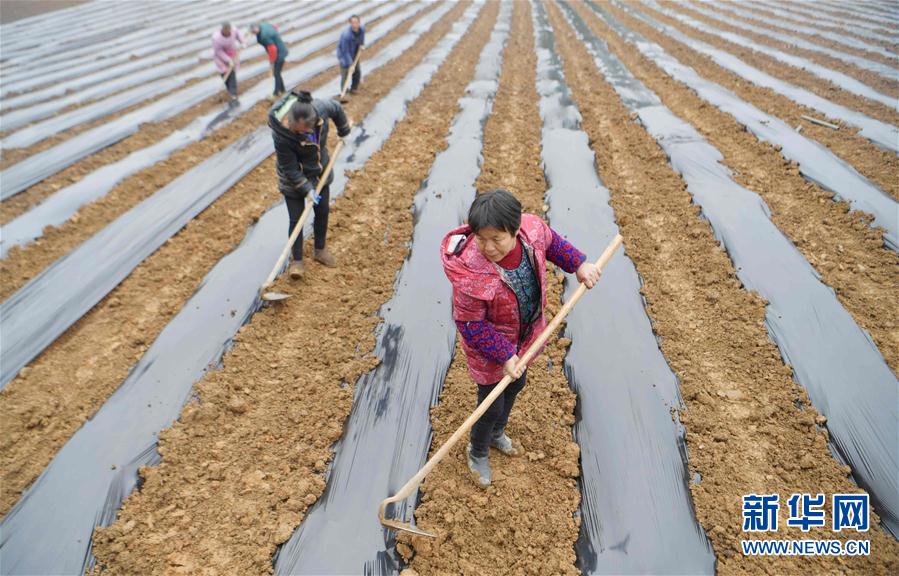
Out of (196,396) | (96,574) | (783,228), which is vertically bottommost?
(96,574)

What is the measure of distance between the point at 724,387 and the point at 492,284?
2.13m

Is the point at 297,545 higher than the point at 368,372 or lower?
lower

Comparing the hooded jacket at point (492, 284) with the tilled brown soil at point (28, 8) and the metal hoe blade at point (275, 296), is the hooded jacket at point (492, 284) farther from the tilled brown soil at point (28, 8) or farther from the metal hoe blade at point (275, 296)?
the tilled brown soil at point (28, 8)

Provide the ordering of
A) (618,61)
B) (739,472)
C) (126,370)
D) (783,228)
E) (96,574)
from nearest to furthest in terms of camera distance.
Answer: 1. (96,574)
2. (739,472)
3. (126,370)
4. (783,228)
5. (618,61)

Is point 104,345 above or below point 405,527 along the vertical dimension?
above

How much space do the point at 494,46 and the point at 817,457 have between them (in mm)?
10983

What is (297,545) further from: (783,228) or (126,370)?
(783,228)

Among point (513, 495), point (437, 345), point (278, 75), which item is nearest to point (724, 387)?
point (513, 495)

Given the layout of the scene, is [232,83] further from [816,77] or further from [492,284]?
[816,77]

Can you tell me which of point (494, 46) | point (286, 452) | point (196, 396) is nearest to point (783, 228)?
point (286, 452)

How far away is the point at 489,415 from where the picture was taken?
2.17m

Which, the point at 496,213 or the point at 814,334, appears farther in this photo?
the point at 814,334

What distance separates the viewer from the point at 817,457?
2508 millimetres

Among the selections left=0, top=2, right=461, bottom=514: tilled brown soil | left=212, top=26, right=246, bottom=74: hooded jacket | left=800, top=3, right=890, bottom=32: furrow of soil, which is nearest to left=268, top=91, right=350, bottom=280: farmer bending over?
left=0, top=2, right=461, bottom=514: tilled brown soil
